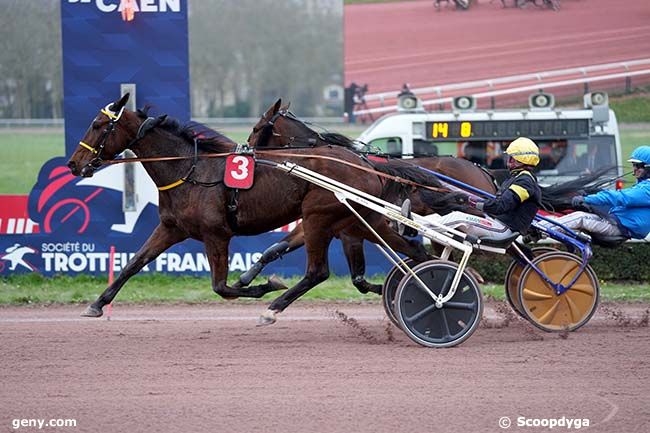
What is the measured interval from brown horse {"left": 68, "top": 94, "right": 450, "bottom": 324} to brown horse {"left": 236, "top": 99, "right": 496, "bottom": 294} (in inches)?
17.0

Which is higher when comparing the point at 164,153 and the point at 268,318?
the point at 164,153

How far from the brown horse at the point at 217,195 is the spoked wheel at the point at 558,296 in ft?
4.68

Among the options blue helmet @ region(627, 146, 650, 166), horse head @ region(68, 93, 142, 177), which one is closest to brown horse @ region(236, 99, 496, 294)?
horse head @ region(68, 93, 142, 177)

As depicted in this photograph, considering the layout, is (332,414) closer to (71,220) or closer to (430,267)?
(430,267)

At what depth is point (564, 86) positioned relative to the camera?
18.0m

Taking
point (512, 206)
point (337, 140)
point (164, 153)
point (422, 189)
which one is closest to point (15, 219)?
point (164, 153)

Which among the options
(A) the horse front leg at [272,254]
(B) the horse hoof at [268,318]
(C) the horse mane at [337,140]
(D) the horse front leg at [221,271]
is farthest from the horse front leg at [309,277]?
(C) the horse mane at [337,140]

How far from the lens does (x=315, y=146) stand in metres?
9.50

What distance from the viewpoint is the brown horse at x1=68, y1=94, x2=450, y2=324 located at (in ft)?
27.9

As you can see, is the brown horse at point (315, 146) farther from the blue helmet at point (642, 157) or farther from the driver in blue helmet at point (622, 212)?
the blue helmet at point (642, 157)

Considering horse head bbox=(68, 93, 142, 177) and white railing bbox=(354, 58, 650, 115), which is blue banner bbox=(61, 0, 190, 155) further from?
white railing bbox=(354, 58, 650, 115)

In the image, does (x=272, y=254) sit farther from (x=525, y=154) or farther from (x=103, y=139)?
(x=525, y=154)

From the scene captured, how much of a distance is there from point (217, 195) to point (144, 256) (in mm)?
800

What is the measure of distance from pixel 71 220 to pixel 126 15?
97.7 inches
